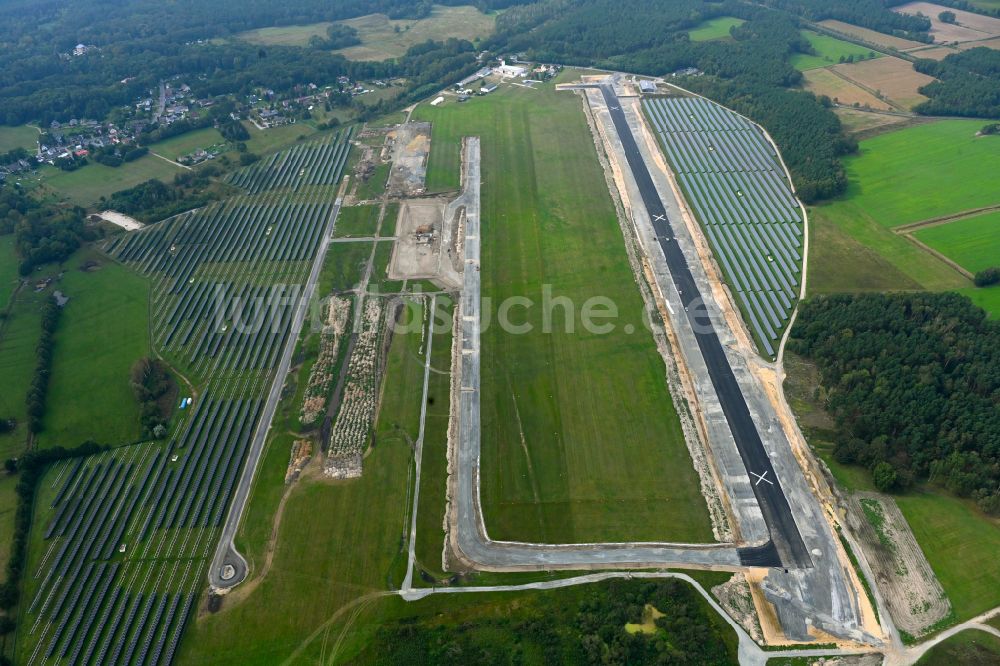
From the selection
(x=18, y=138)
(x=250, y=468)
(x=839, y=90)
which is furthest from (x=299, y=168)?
(x=839, y=90)

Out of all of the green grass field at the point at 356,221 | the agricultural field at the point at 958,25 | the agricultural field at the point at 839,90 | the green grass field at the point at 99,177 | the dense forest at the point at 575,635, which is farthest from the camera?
the agricultural field at the point at 958,25

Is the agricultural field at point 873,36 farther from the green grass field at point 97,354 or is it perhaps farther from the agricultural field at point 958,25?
the green grass field at point 97,354

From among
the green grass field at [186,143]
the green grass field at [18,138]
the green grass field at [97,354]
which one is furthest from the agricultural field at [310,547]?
the green grass field at [18,138]

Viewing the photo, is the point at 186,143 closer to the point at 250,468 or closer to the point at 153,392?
the point at 153,392

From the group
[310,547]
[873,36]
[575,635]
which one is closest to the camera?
[575,635]

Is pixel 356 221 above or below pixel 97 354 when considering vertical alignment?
above

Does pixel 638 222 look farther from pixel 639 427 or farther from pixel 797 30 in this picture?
pixel 797 30
